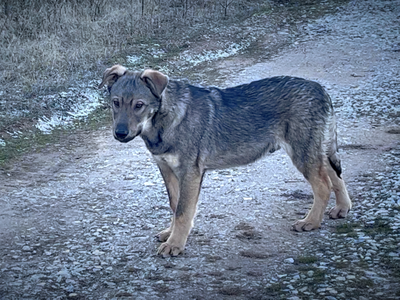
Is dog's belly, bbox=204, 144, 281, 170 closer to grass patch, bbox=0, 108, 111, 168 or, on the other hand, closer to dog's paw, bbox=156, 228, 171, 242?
dog's paw, bbox=156, 228, 171, 242

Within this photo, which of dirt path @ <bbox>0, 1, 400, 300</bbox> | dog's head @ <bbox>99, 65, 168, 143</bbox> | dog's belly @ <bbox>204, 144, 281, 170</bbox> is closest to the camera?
dirt path @ <bbox>0, 1, 400, 300</bbox>

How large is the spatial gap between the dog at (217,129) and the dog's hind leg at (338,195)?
11 mm

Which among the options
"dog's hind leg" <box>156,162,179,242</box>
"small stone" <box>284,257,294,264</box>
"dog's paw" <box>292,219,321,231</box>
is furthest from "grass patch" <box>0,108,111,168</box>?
"small stone" <box>284,257,294,264</box>

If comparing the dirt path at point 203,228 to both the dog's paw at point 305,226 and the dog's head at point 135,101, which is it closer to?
the dog's paw at point 305,226

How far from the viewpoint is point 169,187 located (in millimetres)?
5504

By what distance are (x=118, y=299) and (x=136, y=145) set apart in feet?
15.5

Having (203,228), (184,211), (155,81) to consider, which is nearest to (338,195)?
(203,228)

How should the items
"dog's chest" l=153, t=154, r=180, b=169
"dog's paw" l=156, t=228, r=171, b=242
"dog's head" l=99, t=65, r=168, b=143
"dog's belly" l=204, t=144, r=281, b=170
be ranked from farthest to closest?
"dog's belly" l=204, t=144, r=281, b=170, "dog's paw" l=156, t=228, r=171, b=242, "dog's chest" l=153, t=154, r=180, b=169, "dog's head" l=99, t=65, r=168, b=143

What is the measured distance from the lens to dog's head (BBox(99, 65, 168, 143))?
16.1ft

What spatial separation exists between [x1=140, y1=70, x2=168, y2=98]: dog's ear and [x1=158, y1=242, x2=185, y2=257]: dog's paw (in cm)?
146

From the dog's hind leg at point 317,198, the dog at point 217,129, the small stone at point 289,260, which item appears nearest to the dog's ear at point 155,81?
the dog at point 217,129

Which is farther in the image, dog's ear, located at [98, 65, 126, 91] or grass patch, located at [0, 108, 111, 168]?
grass patch, located at [0, 108, 111, 168]

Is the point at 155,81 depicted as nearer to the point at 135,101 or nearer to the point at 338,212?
the point at 135,101

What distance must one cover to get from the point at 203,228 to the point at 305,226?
43.0 inches
